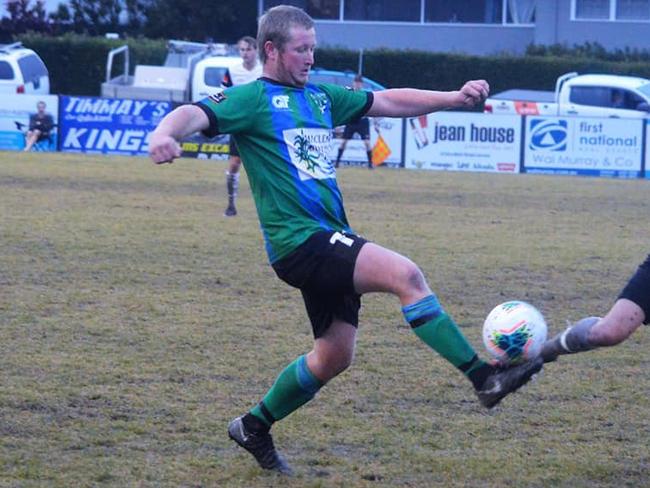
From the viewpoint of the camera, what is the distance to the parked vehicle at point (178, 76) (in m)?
33.8

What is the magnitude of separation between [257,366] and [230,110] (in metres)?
2.68

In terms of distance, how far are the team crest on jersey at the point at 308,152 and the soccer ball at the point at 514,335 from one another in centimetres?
95

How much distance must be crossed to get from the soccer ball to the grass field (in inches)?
24.5

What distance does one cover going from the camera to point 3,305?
29.5 feet

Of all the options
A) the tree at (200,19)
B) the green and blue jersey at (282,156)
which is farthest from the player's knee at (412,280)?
the tree at (200,19)

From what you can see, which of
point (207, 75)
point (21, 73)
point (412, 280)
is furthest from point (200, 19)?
point (412, 280)

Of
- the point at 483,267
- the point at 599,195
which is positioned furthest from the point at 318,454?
the point at 599,195

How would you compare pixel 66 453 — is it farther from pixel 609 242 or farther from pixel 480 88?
pixel 609 242

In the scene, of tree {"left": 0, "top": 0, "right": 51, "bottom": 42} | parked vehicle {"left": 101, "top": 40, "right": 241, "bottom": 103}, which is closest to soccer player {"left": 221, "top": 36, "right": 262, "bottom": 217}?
parked vehicle {"left": 101, "top": 40, "right": 241, "bottom": 103}

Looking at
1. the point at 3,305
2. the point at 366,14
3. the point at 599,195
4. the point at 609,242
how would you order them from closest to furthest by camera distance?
the point at 3,305, the point at 609,242, the point at 599,195, the point at 366,14

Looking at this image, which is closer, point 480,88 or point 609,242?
point 480,88

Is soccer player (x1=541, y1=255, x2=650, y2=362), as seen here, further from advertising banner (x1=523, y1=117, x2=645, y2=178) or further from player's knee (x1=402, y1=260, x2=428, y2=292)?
advertising banner (x1=523, y1=117, x2=645, y2=178)

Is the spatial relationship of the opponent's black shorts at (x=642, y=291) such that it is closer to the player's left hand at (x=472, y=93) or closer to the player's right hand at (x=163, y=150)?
the player's left hand at (x=472, y=93)

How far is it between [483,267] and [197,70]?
23.6 metres
